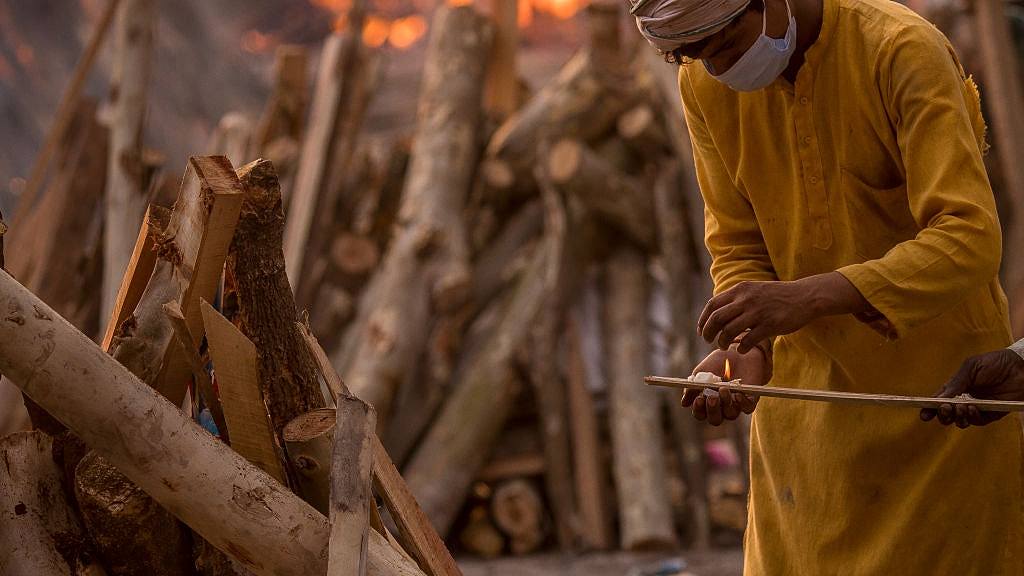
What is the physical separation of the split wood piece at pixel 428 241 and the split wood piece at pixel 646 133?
1147 millimetres

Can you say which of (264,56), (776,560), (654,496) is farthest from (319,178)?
(264,56)

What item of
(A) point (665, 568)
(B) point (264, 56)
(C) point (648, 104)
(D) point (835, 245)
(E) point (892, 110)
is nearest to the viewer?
(E) point (892, 110)

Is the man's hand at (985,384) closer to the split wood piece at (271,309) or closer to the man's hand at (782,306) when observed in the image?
the man's hand at (782,306)

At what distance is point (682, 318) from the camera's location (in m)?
7.32

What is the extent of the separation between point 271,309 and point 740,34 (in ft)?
3.98

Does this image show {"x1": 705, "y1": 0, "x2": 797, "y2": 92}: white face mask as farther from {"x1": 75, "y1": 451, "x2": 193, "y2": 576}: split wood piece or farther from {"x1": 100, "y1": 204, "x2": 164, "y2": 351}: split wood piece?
{"x1": 75, "y1": 451, "x2": 193, "y2": 576}: split wood piece

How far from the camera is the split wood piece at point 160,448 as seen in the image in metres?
2.31

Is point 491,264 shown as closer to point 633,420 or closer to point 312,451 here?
point 633,420

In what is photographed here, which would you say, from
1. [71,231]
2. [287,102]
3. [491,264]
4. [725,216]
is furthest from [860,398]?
[287,102]

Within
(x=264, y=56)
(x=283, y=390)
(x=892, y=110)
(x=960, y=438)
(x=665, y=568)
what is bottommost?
(x=665, y=568)

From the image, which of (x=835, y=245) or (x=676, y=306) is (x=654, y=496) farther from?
(x=835, y=245)

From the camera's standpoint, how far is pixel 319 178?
7977 millimetres

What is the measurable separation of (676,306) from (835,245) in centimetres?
475

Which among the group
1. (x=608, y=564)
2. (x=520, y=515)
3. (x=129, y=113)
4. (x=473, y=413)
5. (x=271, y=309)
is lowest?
(x=608, y=564)
